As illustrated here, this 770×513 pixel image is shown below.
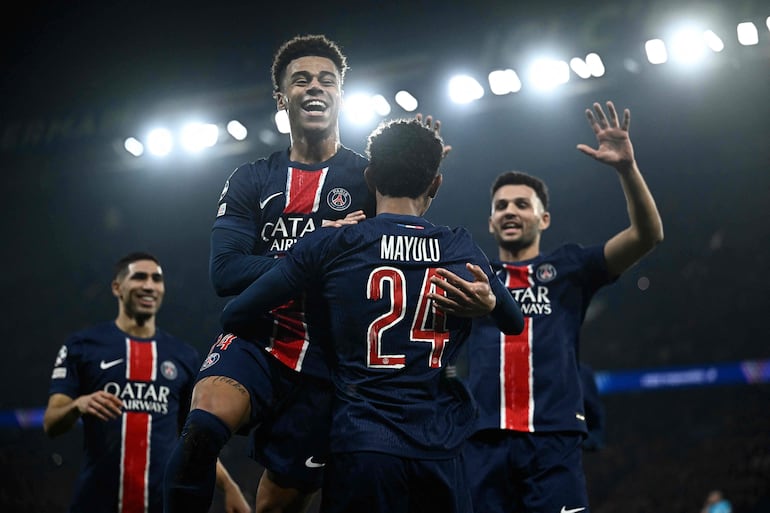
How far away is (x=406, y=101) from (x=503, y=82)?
1.27 m

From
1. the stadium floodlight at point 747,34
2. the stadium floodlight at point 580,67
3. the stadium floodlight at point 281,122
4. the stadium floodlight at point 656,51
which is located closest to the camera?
the stadium floodlight at point 747,34

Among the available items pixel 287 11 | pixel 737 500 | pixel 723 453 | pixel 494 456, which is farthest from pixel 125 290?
pixel 723 453

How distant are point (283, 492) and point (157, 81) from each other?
10044 mm

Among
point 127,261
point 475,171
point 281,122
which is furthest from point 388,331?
point 475,171

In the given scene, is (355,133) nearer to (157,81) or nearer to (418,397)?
(157,81)

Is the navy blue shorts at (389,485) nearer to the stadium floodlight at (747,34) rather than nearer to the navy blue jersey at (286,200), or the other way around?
the navy blue jersey at (286,200)

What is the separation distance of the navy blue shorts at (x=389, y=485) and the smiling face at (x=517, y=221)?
6.02ft

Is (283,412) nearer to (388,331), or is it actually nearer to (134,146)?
(388,331)

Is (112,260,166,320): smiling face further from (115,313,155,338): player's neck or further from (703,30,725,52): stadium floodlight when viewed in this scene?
(703,30,725,52): stadium floodlight

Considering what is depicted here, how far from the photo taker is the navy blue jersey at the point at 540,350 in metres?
3.63

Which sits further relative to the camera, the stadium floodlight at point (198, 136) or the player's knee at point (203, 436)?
the stadium floodlight at point (198, 136)

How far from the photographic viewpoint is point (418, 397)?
2406 mm

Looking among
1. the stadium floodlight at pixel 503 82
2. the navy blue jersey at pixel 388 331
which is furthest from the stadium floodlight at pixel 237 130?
the navy blue jersey at pixel 388 331

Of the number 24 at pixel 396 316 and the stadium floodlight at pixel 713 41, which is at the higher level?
the stadium floodlight at pixel 713 41
